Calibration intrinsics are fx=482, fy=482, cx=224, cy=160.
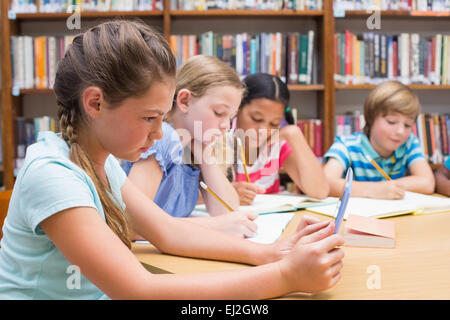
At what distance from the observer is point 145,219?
98 cm

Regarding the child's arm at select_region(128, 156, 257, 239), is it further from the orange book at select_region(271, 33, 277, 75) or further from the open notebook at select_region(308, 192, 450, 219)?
the orange book at select_region(271, 33, 277, 75)

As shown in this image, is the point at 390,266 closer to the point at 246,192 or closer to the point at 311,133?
the point at 246,192

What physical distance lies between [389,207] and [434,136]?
1641 millimetres

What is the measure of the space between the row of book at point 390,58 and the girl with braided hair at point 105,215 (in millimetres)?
2019

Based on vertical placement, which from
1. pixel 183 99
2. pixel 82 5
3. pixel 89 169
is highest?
pixel 82 5

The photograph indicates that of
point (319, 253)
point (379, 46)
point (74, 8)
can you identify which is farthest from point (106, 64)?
point (379, 46)

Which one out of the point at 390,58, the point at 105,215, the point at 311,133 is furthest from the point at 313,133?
the point at 105,215

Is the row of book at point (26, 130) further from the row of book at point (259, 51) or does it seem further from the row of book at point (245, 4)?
the row of book at point (245, 4)

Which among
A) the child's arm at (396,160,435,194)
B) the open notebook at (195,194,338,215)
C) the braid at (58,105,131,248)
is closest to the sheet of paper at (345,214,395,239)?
the open notebook at (195,194,338,215)

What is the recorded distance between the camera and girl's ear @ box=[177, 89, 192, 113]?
1440mm

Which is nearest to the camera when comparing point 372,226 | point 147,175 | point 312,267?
point 312,267

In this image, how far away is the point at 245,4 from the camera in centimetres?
268

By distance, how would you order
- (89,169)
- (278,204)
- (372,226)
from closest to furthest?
(89,169) < (372,226) < (278,204)

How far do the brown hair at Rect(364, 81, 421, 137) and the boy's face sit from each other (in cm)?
2
